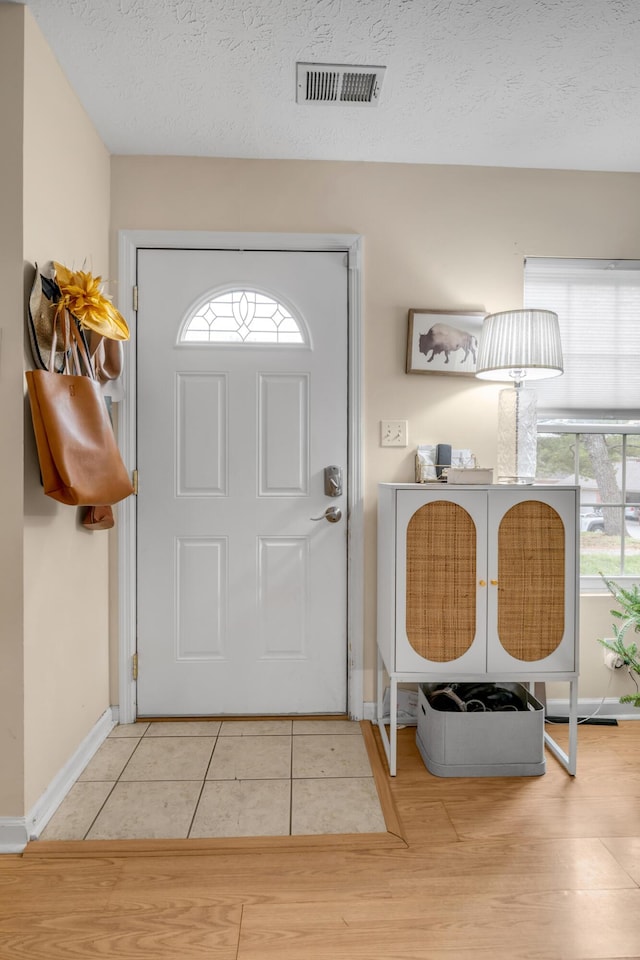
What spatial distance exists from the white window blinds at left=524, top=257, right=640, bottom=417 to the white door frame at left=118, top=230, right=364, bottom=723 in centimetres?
79

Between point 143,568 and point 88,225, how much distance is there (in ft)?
4.45

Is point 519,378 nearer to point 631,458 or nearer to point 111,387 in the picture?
point 631,458

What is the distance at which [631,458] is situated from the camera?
2.49 metres

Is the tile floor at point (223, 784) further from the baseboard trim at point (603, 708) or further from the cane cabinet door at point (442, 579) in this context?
the baseboard trim at point (603, 708)

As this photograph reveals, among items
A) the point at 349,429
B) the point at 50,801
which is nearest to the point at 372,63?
the point at 349,429

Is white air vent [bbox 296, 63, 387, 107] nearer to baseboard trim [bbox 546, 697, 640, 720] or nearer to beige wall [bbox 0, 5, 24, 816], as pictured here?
beige wall [bbox 0, 5, 24, 816]

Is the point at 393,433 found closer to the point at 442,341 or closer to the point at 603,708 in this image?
the point at 442,341

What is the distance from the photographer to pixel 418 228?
7.78 ft

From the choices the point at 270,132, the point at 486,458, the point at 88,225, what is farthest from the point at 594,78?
the point at 88,225

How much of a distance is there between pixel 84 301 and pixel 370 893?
6.05 ft

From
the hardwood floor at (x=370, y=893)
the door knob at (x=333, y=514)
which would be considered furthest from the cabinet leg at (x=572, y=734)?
the door knob at (x=333, y=514)

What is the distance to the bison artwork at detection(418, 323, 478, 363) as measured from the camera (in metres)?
2.35

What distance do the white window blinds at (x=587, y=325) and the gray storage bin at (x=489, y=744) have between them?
50.7 inches

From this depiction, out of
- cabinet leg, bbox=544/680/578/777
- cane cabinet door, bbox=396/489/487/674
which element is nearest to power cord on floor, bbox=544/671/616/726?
cabinet leg, bbox=544/680/578/777
